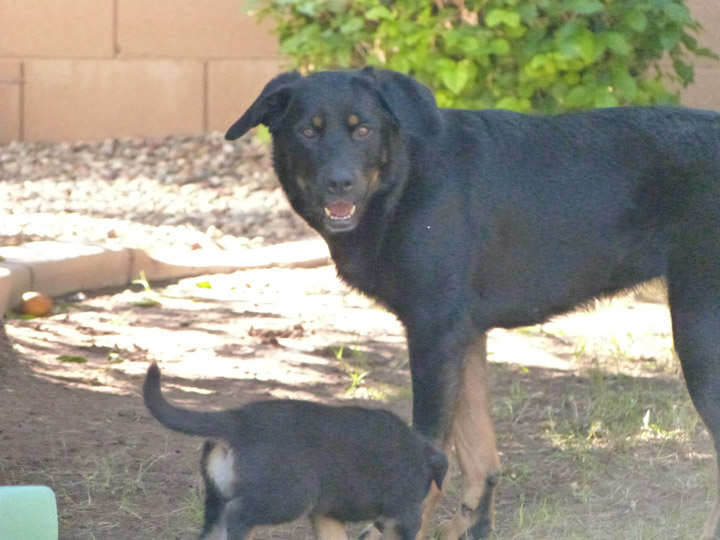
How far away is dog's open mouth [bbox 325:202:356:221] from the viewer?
3.64m

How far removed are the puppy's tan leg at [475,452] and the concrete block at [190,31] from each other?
657cm

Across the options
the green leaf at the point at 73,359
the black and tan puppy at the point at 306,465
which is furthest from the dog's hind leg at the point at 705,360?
the green leaf at the point at 73,359

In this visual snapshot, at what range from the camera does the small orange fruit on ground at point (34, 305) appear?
19.6 ft

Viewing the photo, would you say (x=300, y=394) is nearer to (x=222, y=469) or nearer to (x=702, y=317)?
(x=222, y=469)

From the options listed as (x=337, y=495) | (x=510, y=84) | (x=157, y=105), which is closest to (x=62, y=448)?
(x=337, y=495)

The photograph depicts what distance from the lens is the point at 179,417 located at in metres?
3.06

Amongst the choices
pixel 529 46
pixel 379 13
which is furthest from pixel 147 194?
pixel 529 46

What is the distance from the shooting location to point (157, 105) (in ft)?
33.2

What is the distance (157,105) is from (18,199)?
205cm

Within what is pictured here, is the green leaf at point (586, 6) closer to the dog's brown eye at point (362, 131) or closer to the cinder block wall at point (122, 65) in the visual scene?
the dog's brown eye at point (362, 131)

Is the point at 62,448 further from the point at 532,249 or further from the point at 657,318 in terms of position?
the point at 657,318

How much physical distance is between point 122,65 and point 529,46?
5086mm

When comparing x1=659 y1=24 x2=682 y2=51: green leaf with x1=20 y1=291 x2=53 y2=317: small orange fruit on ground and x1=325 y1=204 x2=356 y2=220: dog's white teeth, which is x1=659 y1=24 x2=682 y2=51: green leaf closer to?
x1=325 y1=204 x2=356 y2=220: dog's white teeth

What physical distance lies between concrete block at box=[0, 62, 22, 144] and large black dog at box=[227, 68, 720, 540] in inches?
269
